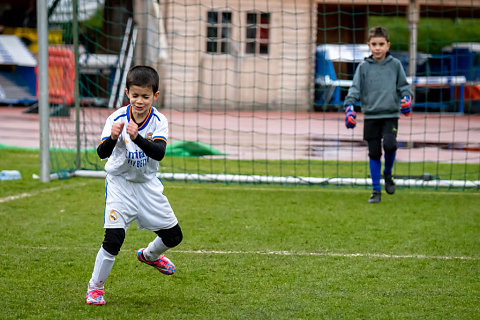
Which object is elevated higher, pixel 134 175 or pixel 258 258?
pixel 134 175

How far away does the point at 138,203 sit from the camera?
3977 mm

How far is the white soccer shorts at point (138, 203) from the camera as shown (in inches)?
154

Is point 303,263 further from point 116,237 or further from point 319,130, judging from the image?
point 319,130

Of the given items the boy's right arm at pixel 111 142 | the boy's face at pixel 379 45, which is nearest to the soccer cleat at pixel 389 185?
the boy's face at pixel 379 45

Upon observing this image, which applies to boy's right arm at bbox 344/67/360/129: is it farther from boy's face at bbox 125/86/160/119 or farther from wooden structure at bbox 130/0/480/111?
wooden structure at bbox 130/0/480/111

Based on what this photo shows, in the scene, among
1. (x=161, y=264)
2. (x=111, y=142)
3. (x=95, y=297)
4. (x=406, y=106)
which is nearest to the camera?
(x=111, y=142)

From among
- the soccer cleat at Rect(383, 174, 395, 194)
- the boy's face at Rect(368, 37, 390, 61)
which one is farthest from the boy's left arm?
the soccer cleat at Rect(383, 174, 395, 194)

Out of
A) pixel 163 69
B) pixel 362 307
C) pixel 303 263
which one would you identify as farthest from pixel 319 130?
pixel 362 307

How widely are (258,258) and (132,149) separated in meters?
1.46

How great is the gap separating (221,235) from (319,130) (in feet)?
33.8

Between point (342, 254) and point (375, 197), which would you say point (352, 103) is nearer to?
point (375, 197)

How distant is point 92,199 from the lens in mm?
7207

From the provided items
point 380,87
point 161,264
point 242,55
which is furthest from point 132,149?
point 242,55

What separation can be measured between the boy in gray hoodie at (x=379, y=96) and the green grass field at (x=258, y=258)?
50cm
